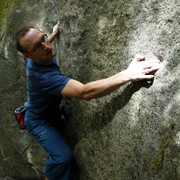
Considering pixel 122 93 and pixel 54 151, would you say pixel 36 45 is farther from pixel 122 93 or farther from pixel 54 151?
pixel 54 151

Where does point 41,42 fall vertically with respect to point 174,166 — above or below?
above

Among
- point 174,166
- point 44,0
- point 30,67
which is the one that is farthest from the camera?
point 44,0

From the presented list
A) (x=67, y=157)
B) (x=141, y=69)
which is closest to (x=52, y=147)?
(x=67, y=157)

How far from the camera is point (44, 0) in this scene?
3.21m

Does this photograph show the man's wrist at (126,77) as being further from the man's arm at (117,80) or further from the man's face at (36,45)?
the man's face at (36,45)

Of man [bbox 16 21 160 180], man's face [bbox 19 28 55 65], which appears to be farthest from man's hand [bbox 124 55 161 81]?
man's face [bbox 19 28 55 65]

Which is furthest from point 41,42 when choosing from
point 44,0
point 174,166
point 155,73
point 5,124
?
point 5,124

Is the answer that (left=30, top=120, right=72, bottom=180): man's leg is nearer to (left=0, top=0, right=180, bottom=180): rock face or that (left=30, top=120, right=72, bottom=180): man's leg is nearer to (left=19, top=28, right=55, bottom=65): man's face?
(left=0, top=0, right=180, bottom=180): rock face

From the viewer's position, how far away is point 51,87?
2.06m

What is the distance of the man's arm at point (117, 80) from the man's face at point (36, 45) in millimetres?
473

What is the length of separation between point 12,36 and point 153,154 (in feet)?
A: 9.29

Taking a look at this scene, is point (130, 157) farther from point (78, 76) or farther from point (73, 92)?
point (78, 76)

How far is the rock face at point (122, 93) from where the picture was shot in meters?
1.55

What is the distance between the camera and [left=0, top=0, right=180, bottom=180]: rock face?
5.07ft
